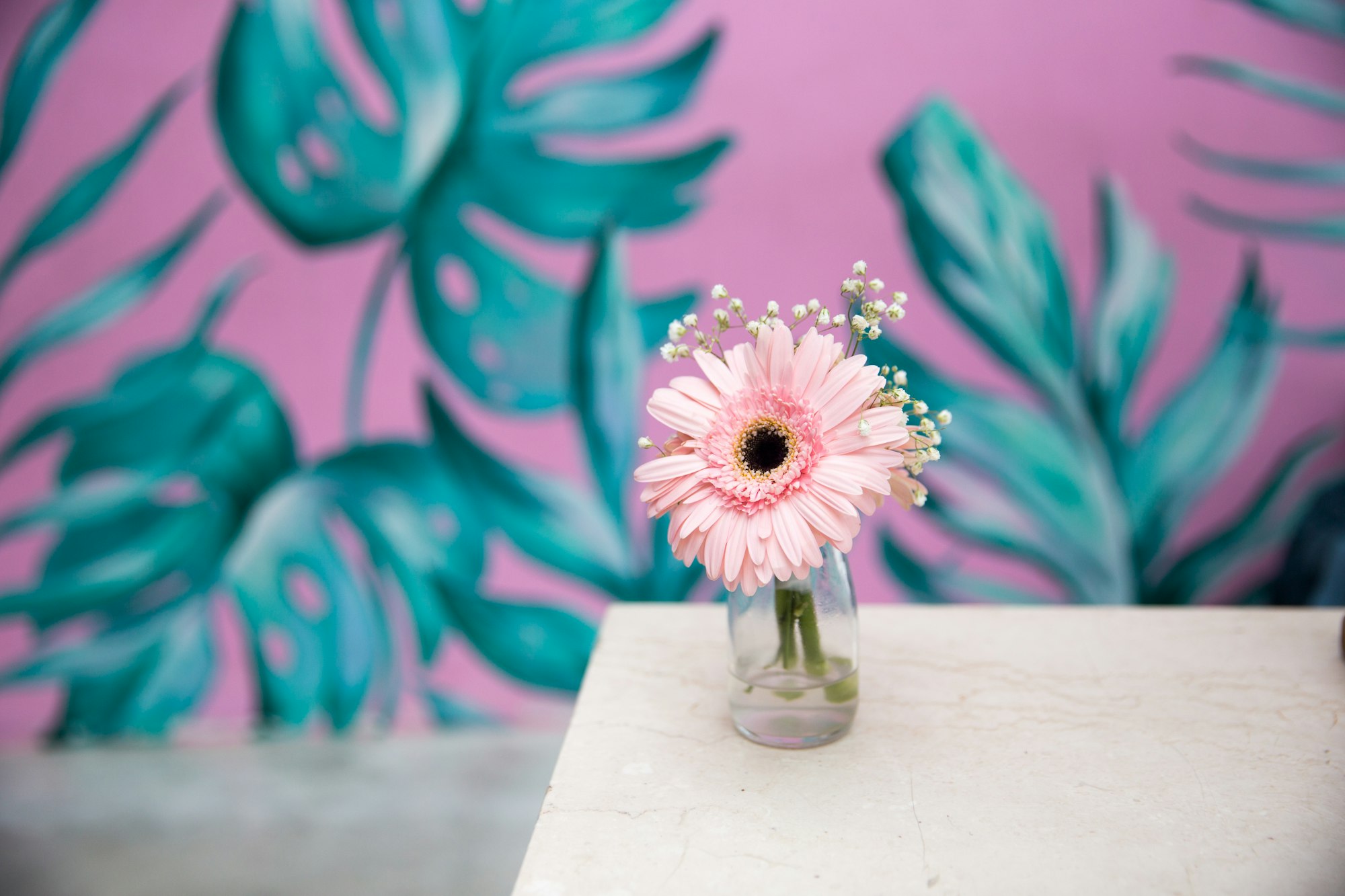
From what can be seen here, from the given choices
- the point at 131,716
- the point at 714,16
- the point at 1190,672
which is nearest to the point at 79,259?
the point at 131,716

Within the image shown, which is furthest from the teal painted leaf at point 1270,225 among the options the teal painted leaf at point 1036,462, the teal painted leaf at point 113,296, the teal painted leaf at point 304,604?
the teal painted leaf at point 113,296

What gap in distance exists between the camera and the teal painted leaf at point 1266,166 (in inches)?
63.1

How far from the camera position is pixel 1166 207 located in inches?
63.8

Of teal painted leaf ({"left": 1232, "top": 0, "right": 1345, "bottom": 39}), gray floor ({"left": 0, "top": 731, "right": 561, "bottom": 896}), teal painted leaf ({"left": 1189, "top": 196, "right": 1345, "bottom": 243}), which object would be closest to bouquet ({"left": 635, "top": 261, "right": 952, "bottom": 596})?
gray floor ({"left": 0, "top": 731, "right": 561, "bottom": 896})

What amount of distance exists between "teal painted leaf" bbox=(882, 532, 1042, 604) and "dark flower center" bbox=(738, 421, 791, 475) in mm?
1074

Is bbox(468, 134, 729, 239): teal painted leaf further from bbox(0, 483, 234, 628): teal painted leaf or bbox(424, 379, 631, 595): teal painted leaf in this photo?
bbox(0, 483, 234, 628): teal painted leaf

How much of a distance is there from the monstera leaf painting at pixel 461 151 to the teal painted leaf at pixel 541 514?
0.37ft

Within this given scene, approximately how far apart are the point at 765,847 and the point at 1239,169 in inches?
60.3

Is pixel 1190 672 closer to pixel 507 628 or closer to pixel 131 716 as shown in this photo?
pixel 507 628

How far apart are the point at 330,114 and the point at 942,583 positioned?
1438mm

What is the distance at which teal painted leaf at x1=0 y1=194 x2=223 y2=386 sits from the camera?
1.73 m

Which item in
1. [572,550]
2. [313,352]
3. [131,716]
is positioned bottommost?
[131,716]

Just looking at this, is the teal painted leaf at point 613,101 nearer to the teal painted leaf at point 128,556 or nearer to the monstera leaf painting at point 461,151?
the monstera leaf painting at point 461,151

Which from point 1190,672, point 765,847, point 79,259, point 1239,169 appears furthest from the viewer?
point 79,259
